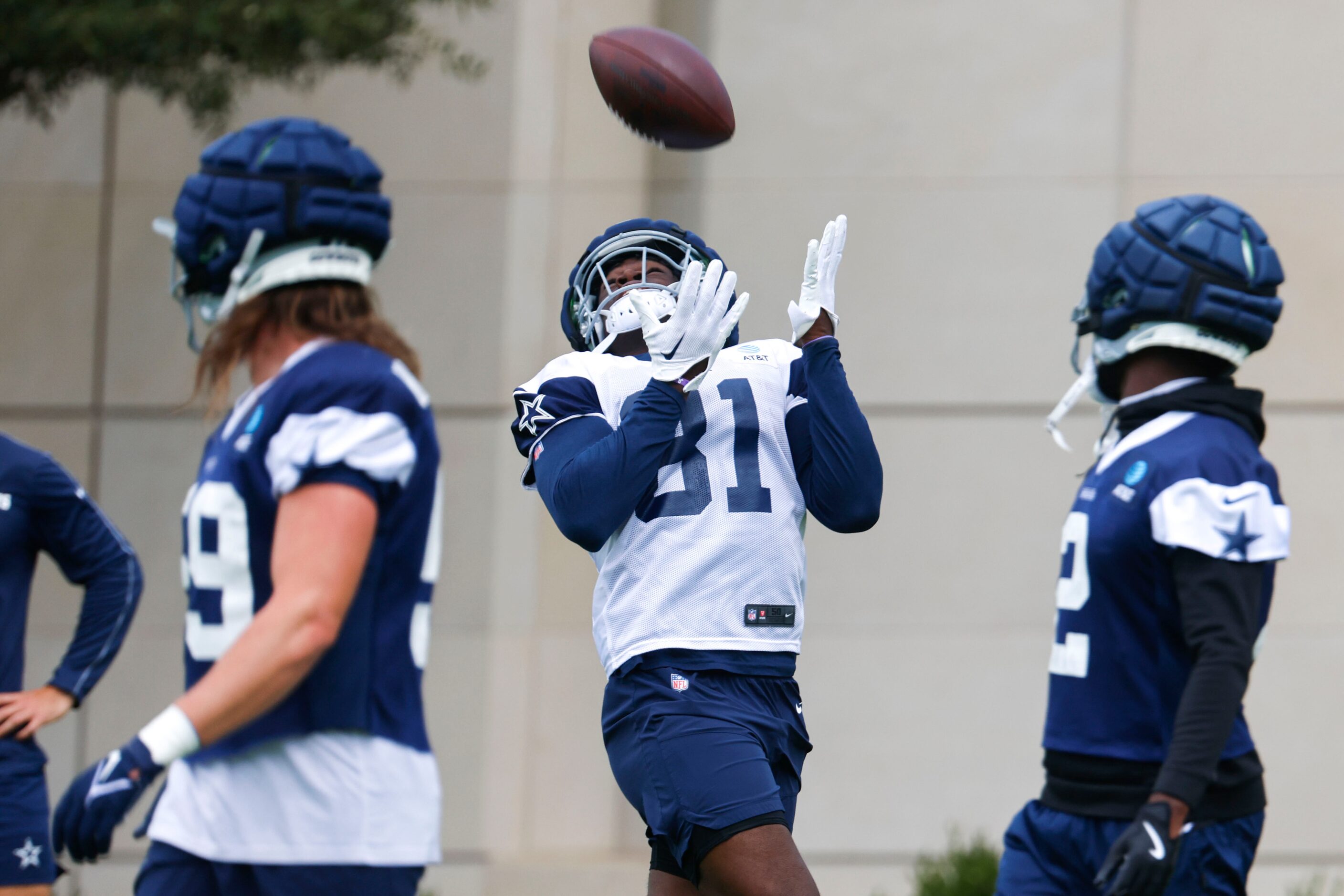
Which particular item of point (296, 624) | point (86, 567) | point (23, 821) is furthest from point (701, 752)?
point (86, 567)

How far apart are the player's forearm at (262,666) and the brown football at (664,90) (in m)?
1.79

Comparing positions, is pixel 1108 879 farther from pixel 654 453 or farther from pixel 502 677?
pixel 502 677

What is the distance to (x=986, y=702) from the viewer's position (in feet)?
25.9

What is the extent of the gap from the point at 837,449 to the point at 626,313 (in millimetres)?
610

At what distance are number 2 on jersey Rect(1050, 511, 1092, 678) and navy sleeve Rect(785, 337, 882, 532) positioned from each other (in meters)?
0.49

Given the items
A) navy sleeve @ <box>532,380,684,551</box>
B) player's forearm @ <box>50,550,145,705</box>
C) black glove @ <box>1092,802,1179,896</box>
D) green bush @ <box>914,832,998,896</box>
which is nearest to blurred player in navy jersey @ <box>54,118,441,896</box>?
navy sleeve @ <box>532,380,684,551</box>

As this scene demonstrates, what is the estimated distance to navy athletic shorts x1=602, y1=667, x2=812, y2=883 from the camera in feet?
10.3

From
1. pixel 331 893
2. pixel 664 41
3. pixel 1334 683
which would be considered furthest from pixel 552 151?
pixel 331 893

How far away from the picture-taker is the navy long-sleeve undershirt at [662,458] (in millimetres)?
3238

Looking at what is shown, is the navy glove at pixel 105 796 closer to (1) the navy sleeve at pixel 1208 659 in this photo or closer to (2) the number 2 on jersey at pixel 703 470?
(2) the number 2 on jersey at pixel 703 470

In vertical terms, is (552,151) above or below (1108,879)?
above

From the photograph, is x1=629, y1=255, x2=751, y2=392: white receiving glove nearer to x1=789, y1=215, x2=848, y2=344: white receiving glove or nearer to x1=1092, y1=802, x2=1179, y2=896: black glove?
x1=789, y1=215, x2=848, y2=344: white receiving glove

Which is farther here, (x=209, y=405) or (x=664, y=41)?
(x=664, y=41)

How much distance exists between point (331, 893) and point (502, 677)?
515cm
